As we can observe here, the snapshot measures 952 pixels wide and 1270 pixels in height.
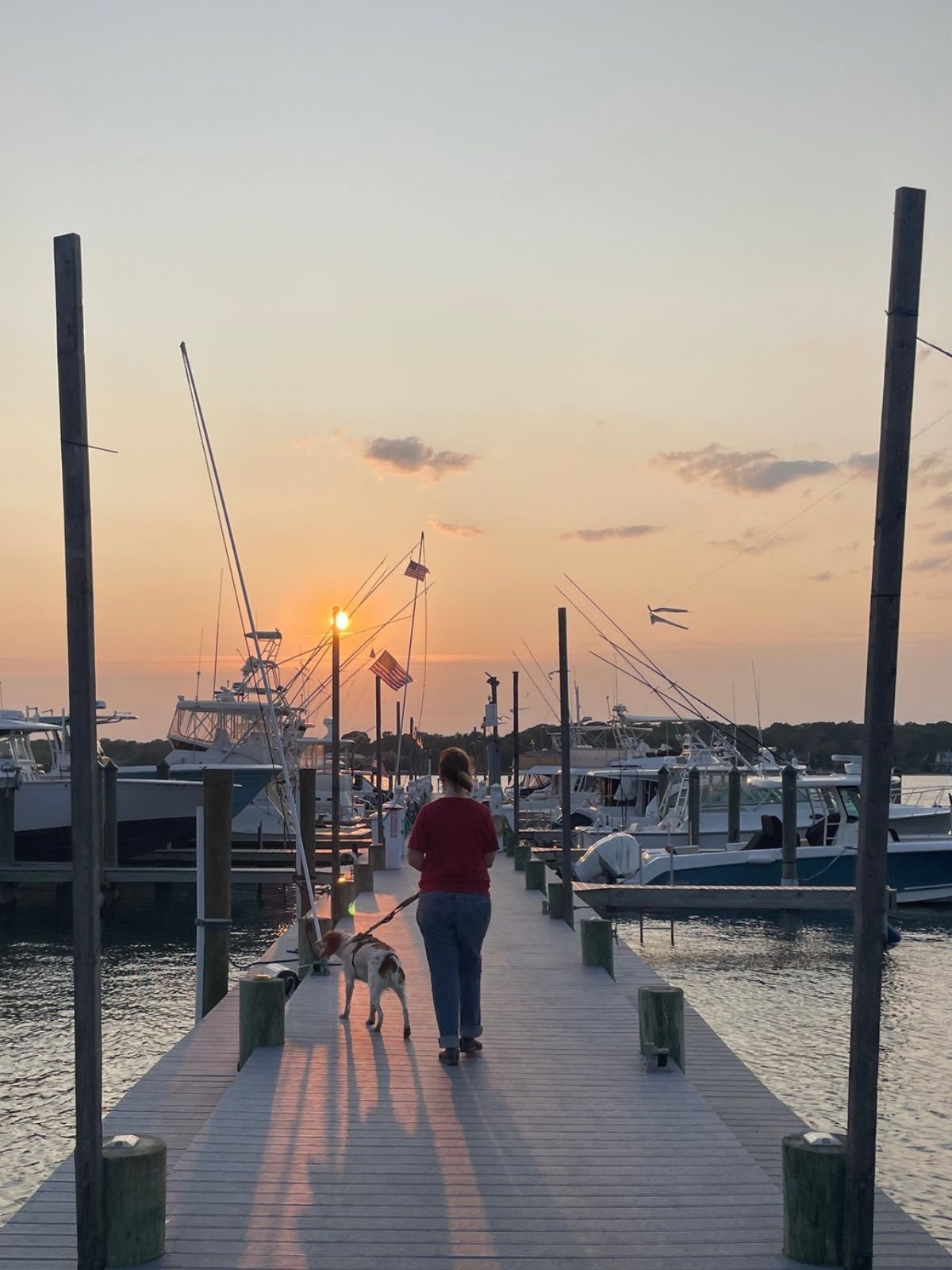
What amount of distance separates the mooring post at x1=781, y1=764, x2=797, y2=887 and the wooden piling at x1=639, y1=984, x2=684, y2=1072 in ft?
63.7

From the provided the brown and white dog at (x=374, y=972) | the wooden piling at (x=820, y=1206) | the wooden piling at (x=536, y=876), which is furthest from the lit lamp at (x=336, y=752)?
the wooden piling at (x=820, y=1206)

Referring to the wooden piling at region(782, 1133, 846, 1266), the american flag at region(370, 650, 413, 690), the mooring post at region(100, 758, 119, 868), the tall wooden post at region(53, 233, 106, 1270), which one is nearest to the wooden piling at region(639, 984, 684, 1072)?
the wooden piling at region(782, 1133, 846, 1266)

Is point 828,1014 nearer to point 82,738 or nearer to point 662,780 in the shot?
point 82,738

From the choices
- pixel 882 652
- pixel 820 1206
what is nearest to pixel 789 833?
pixel 820 1206

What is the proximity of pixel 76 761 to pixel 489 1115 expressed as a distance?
12.3 ft

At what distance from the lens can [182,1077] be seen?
1009 centimetres

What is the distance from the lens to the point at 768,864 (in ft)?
95.0

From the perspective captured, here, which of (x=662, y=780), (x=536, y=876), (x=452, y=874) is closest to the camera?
(x=452, y=874)

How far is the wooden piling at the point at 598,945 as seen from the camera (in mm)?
13180

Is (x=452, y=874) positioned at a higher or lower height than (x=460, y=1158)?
higher

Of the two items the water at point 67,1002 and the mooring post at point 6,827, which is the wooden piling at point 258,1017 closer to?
the water at point 67,1002

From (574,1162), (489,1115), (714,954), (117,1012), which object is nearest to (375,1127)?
(489,1115)

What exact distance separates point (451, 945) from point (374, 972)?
4.59 ft

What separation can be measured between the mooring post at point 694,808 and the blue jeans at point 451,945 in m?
26.5
